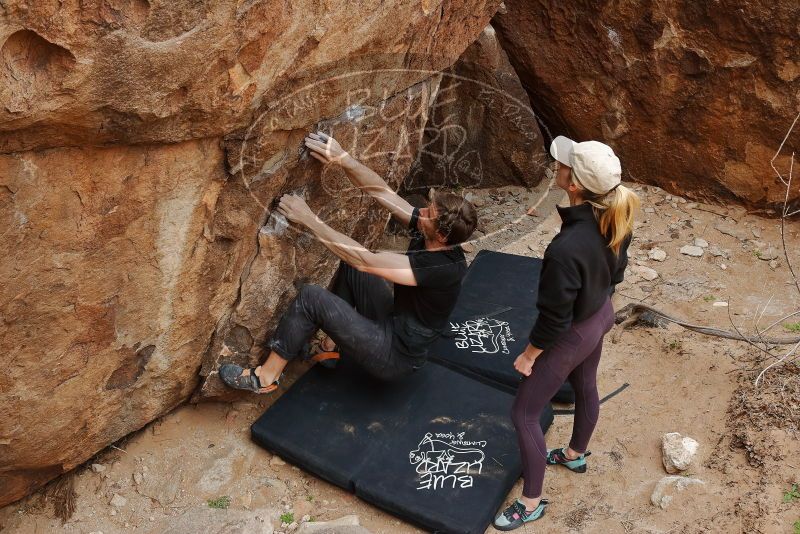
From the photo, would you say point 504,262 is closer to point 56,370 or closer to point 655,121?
point 655,121

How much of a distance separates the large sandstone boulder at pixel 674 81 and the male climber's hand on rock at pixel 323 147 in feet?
8.33

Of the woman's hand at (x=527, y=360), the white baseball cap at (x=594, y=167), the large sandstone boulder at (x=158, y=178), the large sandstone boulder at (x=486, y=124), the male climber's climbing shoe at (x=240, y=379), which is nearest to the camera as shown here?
the large sandstone boulder at (x=158, y=178)

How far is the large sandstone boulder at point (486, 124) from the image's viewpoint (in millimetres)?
5570

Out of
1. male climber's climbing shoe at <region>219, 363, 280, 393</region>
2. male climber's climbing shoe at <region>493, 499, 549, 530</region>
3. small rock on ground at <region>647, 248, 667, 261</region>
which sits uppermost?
small rock on ground at <region>647, 248, 667, 261</region>

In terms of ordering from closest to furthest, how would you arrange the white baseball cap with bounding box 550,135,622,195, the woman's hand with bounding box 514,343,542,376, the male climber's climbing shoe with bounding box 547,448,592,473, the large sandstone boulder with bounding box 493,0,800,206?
the white baseball cap with bounding box 550,135,622,195 → the woman's hand with bounding box 514,343,542,376 → the male climber's climbing shoe with bounding box 547,448,592,473 → the large sandstone boulder with bounding box 493,0,800,206

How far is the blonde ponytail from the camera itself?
2.80m

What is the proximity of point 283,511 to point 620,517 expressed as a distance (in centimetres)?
139

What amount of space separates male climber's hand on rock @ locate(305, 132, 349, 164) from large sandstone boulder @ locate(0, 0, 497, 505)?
0.05m

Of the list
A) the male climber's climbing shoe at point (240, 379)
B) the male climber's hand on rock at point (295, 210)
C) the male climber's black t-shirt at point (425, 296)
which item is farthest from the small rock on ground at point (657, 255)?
the male climber's climbing shoe at point (240, 379)

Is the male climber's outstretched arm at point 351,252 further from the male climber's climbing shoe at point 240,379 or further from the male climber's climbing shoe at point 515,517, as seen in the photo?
the male climber's climbing shoe at point 515,517

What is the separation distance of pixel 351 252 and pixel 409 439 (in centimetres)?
87

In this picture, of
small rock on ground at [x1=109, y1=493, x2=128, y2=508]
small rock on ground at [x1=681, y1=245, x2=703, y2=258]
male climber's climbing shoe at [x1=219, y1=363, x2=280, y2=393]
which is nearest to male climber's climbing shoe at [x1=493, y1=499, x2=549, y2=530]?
male climber's climbing shoe at [x1=219, y1=363, x2=280, y2=393]

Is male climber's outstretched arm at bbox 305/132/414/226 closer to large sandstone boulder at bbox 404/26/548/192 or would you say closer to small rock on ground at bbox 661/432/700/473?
small rock on ground at bbox 661/432/700/473

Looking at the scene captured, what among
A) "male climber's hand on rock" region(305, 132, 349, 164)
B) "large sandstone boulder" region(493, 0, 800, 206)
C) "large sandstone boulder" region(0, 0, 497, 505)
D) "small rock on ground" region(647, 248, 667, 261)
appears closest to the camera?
"large sandstone boulder" region(0, 0, 497, 505)
